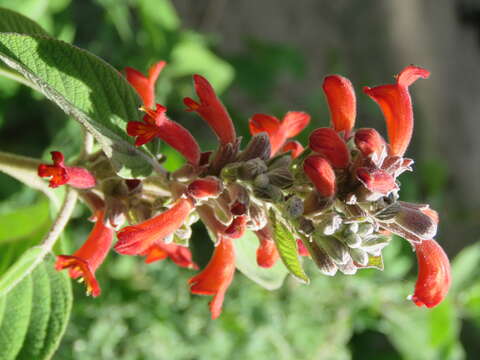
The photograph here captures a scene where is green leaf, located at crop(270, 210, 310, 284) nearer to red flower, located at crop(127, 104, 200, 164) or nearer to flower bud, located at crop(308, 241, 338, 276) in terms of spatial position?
flower bud, located at crop(308, 241, 338, 276)

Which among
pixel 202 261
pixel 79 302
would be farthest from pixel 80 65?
pixel 202 261

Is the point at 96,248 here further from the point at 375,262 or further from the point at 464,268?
the point at 464,268

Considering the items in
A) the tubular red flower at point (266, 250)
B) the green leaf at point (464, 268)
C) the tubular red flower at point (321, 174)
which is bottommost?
the green leaf at point (464, 268)

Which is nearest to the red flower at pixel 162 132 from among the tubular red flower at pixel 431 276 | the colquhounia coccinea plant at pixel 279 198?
the colquhounia coccinea plant at pixel 279 198

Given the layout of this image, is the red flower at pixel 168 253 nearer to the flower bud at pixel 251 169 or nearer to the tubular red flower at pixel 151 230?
the tubular red flower at pixel 151 230

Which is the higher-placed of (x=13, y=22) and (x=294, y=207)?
(x=13, y=22)

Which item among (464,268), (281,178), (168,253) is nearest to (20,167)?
(168,253)

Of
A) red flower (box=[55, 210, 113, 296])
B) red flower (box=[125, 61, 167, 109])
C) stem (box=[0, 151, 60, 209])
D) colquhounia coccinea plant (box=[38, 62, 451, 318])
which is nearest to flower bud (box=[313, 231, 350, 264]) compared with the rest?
colquhounia coccinea plant (box=[38, 62, 451, 318])
